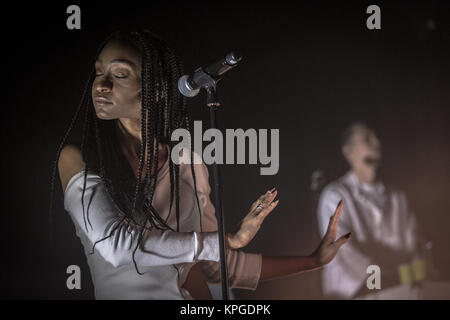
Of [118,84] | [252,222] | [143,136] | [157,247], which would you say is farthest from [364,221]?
[118,84]

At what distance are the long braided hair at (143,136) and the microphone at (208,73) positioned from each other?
1.62 feet

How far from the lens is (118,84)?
6.48ft

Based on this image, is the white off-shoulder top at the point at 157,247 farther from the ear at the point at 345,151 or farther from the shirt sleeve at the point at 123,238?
the ear at the point at 345,151

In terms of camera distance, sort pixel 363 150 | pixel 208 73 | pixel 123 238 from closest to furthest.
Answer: pixel 208 73 → pixel 123 238 → pixel 363 150

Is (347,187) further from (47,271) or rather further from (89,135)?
(47,271)

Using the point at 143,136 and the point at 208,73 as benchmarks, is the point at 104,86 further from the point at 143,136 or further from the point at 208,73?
the point at 208,73

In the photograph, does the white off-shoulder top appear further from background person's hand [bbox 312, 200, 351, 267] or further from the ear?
the ear


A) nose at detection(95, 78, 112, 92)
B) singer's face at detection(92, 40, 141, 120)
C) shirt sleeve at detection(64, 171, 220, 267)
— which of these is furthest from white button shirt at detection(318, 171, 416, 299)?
nose at detection(95, 78, 112, 92)

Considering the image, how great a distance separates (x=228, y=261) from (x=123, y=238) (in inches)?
19.1

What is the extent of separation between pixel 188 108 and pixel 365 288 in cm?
117

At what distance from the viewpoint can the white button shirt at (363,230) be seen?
216 cm

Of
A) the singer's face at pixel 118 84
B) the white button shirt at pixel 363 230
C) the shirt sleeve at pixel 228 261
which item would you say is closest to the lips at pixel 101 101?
the singer's face at pixel 118 84

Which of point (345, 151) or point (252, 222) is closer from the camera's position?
point (252, 222)
